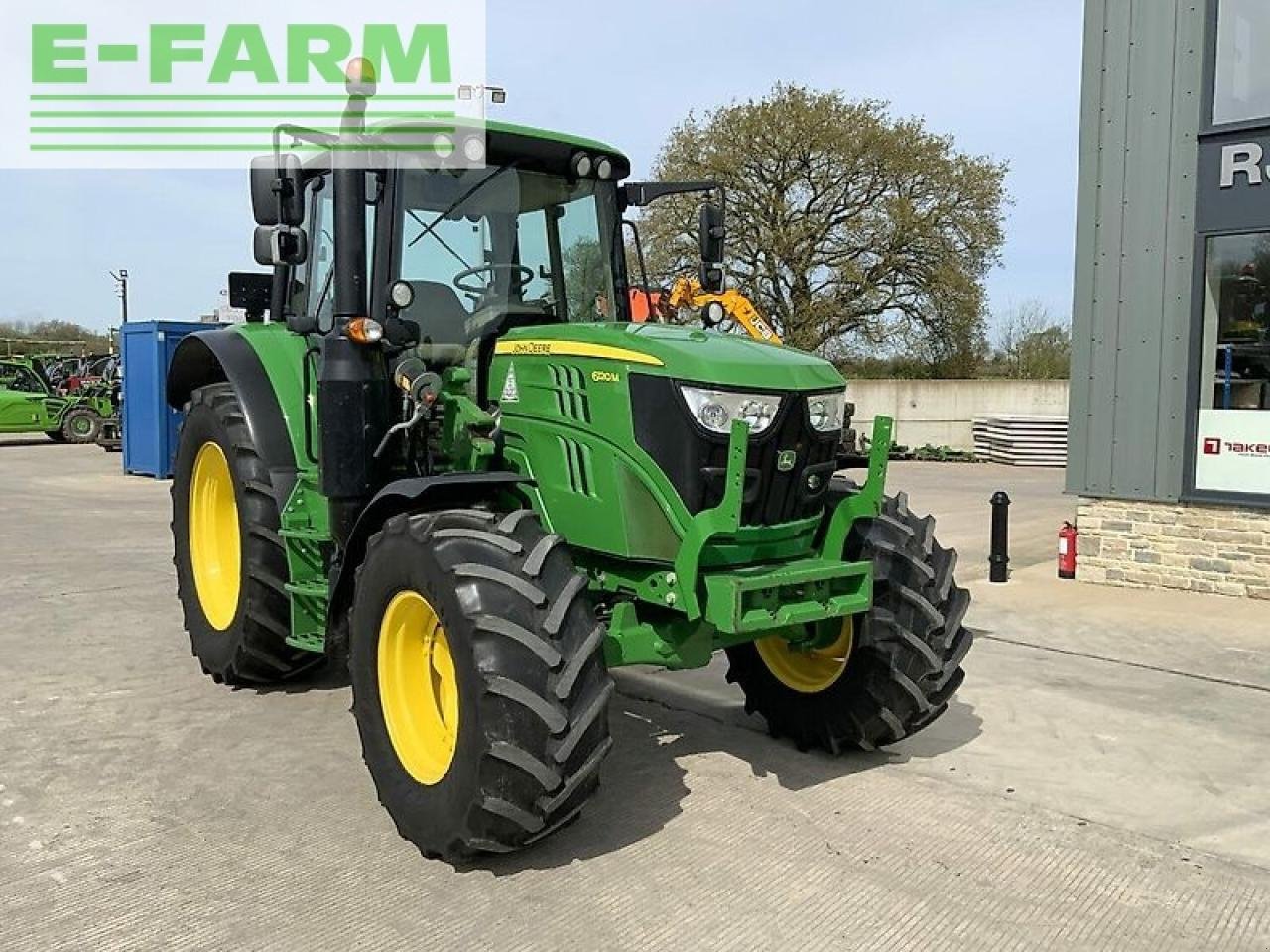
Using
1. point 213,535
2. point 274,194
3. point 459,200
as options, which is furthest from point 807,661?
point 213,535

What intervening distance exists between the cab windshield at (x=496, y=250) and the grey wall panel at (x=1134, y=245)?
556cm

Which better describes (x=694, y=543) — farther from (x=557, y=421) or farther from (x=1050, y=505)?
(x=1050, y=505)

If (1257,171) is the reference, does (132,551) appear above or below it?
below

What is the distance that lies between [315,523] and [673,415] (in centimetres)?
216

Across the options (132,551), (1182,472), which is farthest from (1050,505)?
(132,551)

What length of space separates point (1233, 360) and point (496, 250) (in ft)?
21.3

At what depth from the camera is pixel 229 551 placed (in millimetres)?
6176

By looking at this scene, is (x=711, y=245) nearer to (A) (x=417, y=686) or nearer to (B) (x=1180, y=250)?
(A) (x=417, y=686)

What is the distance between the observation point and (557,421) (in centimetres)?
413

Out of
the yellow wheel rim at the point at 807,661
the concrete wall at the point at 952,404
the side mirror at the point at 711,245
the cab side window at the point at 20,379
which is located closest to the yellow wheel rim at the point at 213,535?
the side mirror at the point at 711,245

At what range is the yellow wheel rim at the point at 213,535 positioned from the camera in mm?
6041

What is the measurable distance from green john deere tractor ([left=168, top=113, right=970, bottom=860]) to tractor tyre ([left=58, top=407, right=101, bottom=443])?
20.7 m

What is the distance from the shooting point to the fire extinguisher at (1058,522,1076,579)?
9492 mm

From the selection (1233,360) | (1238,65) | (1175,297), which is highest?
(1238,65)
